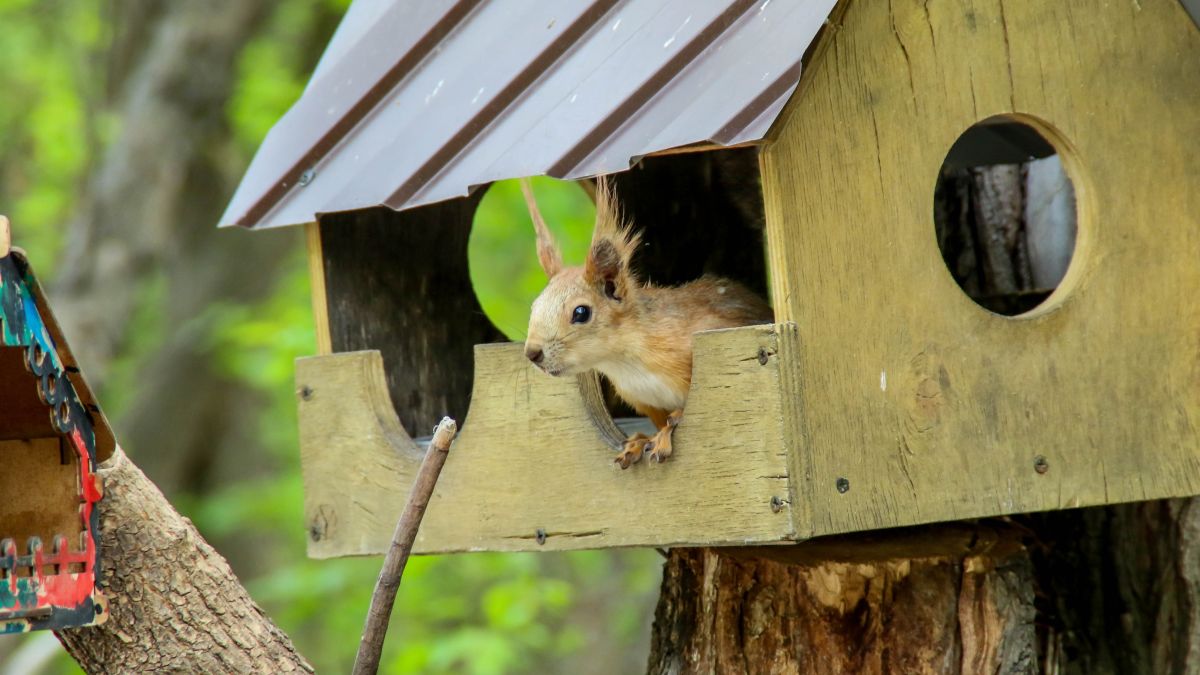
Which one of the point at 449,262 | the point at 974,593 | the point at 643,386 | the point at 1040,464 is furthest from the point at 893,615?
the point at 449,262

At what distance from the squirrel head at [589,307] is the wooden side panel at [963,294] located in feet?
1.49

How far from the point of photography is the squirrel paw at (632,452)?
3000 mm

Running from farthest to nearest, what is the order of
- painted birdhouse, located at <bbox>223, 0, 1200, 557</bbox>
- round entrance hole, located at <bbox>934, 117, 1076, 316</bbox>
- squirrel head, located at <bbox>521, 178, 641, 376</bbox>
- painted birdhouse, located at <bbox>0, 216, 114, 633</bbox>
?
1. round entrance hole, located at <bbox>934, 117, 1076, 316</bbox>
2. squirrel head, located at <bbox>521, 178, 641, 376</bbox>
3. painted birdhouse, located at <bbox>223, 0, 1200, 557</bbox>
4. painted birdhouse, located at <bbox>0, 216, 114, 633</bbox>

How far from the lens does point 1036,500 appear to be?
3119 millimetres

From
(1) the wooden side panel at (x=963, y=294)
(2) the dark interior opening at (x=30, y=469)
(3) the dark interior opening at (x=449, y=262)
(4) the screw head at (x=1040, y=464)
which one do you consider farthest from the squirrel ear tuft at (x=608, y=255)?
(2) the dark interior opening at (x=30, y=469)

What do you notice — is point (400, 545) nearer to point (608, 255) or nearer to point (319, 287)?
point (608, 255)

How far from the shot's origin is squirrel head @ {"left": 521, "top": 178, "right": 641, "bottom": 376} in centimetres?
306

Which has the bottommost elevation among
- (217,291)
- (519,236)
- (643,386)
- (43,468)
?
(43,468)

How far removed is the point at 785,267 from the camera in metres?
2.79

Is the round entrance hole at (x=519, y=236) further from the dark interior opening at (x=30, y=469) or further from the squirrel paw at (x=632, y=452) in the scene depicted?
the dark interior opening at (x=30, y=469)

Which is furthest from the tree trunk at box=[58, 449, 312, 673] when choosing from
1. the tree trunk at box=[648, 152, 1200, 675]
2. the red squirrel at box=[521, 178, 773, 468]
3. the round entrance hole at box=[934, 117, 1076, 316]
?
the round entrance hole at box=[934, 117, 1076, 316]

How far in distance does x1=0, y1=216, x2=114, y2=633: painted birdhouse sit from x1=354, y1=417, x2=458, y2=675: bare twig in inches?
20.4

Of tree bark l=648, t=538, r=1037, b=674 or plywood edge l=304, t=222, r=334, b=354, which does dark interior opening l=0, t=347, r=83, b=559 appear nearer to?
plywood edge l=304, t=222, r=334, b=354

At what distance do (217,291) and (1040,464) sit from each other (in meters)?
6.60
